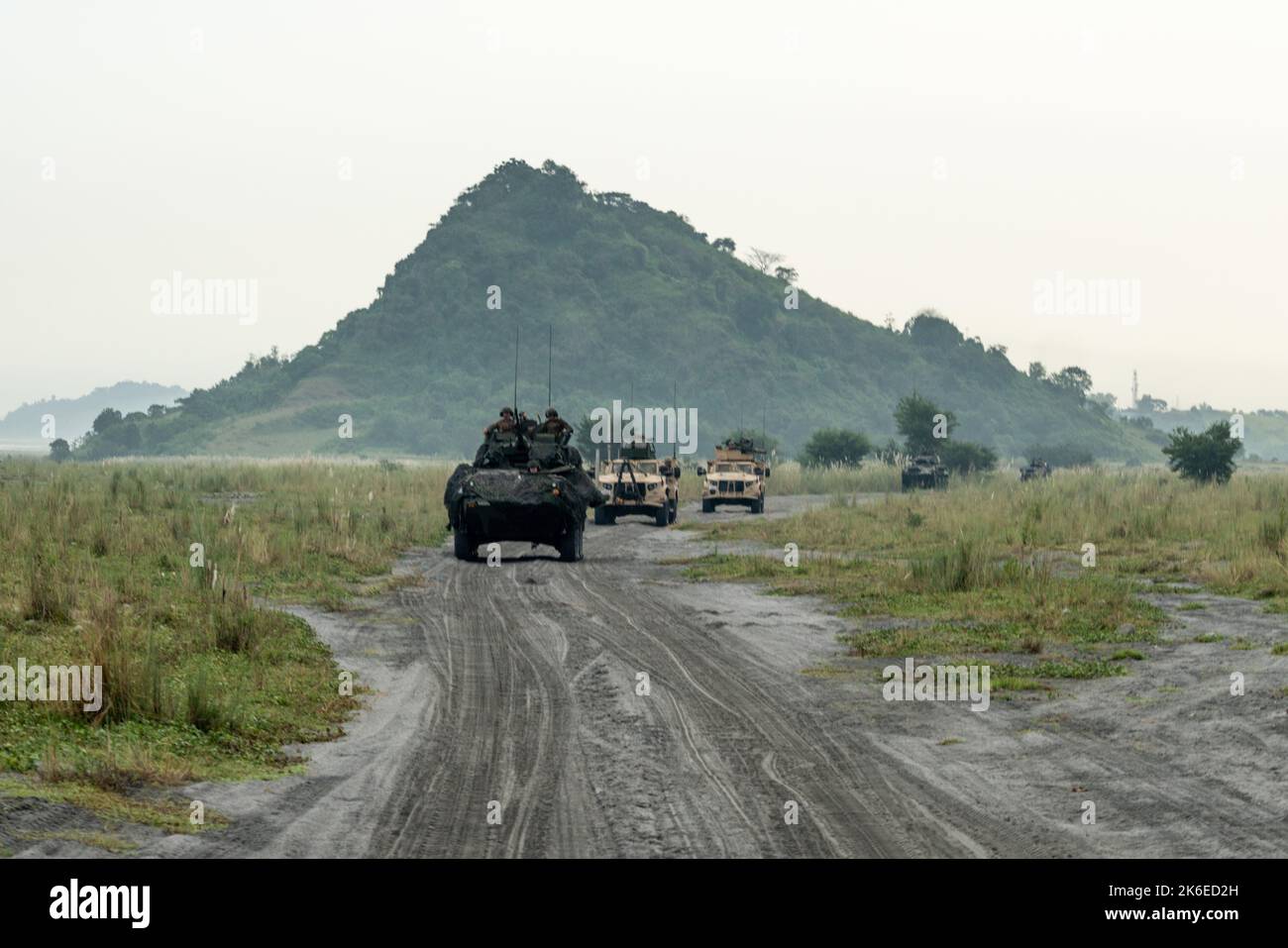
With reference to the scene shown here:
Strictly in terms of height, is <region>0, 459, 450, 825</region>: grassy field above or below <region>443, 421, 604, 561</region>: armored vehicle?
below

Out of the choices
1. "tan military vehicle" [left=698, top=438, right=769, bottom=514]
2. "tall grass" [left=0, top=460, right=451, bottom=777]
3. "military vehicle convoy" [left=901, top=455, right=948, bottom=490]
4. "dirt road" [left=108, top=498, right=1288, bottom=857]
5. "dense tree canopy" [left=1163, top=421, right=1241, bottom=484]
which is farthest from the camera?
"military vehicle convoy" [left=901, top=455, right=948, bottom=490]

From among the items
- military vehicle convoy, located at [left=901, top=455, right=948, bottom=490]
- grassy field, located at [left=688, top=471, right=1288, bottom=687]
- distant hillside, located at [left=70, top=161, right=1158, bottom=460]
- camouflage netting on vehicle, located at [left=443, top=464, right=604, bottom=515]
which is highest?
distant hillside, located at [left=70, top=161, right=1158, bottom=460]

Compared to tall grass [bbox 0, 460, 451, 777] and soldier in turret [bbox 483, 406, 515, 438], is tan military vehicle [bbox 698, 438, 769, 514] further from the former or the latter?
soldier in turret [bbox 483, 406, 515, 438]

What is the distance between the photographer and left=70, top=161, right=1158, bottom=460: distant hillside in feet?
518

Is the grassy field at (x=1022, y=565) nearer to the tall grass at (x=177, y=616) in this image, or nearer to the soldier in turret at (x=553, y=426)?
the soldier in turret at (x=553, y=426)

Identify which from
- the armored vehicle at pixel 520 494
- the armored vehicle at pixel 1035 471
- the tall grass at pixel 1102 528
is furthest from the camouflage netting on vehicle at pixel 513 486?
the armored vehicle at pixel 1035 471

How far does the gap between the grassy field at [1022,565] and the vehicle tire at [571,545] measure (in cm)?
228

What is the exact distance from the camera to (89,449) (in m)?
149

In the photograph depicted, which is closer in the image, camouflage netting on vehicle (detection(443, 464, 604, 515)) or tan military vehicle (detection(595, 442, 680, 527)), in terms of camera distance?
camouflage netting on vehicle (detection(443, 464, 604, 515))

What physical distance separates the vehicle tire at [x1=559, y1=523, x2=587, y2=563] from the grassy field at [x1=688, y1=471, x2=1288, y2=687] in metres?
2.28

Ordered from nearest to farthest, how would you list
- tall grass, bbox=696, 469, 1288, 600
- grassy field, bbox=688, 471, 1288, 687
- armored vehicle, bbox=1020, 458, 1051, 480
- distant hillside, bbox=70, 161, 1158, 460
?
grassy field, bbox=688, 471, 1288, 687
tall grass, bbox=696, 469, 1288, 600
armored vehicle, bbox=1020, 458, 1051, 480
distant hillside, bbox=70, 161, 1158, 460

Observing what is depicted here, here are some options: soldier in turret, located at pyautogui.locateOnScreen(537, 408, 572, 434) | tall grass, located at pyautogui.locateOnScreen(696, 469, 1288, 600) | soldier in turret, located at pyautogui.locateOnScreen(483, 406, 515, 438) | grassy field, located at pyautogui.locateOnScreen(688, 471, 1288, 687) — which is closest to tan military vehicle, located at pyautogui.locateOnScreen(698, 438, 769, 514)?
tall grass, located at pyautogui.locateOnScreen(696, 469, 1288, 600)
